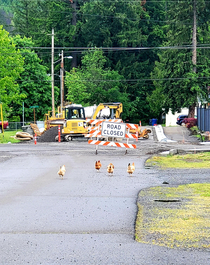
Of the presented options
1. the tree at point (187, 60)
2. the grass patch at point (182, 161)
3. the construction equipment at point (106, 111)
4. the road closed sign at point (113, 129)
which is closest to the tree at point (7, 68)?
the construction equipment at point (106, 111)

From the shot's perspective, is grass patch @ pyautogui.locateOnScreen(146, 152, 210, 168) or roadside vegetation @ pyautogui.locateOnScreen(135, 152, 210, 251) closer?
roadside vegetation @ pyautogui.locateOnScreen(135, 152, 210, 251)

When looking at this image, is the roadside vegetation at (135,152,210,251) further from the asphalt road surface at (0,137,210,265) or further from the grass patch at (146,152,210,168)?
the grass patch at (146,152,210,168)

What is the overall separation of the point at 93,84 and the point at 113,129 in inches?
1848

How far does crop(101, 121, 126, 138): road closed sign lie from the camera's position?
24.4m

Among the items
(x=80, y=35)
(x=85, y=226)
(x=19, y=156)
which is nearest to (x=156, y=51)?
(x=80, y=35)

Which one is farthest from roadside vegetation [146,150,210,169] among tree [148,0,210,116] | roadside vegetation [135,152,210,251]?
tree [148,0,210,116]

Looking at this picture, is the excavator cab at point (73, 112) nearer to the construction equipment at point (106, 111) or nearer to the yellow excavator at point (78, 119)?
the yellow excavator at point (78, 119)

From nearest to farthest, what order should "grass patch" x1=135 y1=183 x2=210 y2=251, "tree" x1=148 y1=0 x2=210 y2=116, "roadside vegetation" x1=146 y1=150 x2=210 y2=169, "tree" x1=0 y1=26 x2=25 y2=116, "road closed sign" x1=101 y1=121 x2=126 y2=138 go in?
"grass patch" x1=135 y1=183 x2=210 y2=251 < "roadside vegetation" x1=146 y1=150 x2=210 y2=169 < "road closed sign" x1=101 y1=121 x2=126 y2=138 < "tree" x1=0 y1=26 x2=25 y2=116 < "tree" x1=148 y1=0 x2=210 y2=116

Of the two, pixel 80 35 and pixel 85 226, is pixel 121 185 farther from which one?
pixel 80 35

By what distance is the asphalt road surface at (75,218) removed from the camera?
702 centimetres

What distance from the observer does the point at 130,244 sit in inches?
302

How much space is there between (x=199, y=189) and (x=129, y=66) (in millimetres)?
69369

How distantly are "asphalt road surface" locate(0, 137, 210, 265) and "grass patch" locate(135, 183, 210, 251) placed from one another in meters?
0.24

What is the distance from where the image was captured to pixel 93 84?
71125mm
